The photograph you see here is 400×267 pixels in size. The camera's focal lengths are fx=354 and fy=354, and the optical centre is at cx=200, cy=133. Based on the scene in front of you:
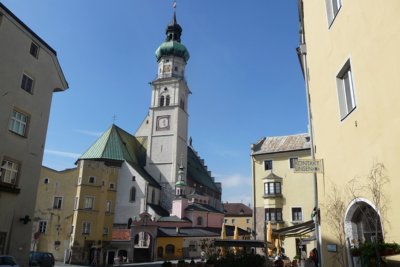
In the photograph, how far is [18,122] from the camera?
17.9 m

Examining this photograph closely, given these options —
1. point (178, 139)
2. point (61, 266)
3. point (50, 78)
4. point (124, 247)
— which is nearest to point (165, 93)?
point (178, 139)

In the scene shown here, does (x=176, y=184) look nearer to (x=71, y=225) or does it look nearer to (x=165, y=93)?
(x=165, y=93)

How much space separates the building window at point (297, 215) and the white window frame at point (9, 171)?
2263 cm

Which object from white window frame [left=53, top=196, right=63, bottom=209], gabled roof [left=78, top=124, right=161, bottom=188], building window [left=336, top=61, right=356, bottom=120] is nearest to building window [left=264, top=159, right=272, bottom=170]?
white window frame [left=53, top=196, right=63, bottom=209]

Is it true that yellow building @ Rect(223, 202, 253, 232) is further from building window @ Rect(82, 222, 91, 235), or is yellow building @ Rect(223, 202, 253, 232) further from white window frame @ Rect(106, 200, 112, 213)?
building window @ Rect(82, 222, 91, 235)

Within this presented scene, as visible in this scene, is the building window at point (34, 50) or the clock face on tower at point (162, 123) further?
the clock face on tower at point (162, 123)

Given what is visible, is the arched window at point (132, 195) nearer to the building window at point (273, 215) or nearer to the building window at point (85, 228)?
the building window at point (85, 228)

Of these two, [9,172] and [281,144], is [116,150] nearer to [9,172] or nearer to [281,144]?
[281,144]

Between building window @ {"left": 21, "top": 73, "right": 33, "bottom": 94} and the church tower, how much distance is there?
43284mm

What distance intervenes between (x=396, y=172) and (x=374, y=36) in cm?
246

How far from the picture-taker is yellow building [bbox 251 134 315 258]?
3089 cm

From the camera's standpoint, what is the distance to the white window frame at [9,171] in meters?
16.6

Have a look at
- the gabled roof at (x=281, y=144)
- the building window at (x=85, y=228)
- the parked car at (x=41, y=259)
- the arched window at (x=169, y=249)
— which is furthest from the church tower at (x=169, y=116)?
the parked car at (x=41, y=259)

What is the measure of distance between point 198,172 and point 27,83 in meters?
63.2
